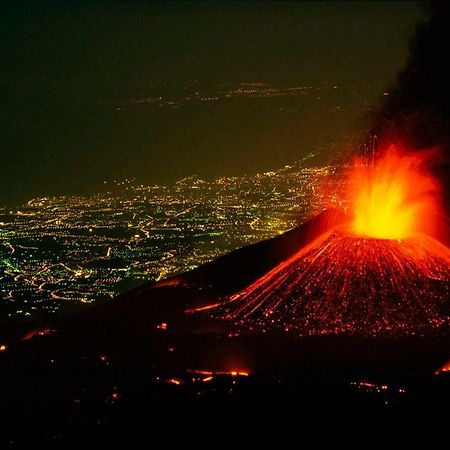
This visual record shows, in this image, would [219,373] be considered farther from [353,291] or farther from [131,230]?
[131,230]

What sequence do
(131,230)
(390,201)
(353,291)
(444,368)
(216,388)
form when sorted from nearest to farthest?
(216,388), (444,368), (353,291), (390,201), (131,230)

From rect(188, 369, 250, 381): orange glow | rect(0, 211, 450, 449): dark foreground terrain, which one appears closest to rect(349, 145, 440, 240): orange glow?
rect(0, 211, 450, 449): dark foreground terrain

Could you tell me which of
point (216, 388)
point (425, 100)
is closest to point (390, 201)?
point (425, 100)

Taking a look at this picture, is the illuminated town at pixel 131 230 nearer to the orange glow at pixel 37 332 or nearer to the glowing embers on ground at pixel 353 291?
the orange glow at pixel 37 332

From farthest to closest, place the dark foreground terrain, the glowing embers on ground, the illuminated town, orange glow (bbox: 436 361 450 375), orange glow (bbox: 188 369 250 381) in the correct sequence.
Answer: the illuminated town
the glowing embers on ground
orange glow (bbox: 188 369 250 381)
orange glow (bbox: 436 361 450 375)
the dark foreground terrain

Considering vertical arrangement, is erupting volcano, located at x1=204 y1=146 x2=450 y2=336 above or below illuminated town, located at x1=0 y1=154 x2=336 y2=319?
below

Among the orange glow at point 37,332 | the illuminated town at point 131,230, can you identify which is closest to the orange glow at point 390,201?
the orange glow at point 37,332

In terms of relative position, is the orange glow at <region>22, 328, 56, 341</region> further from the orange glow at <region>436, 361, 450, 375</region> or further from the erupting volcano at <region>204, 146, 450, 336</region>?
the orange glow at <region>436, 361, 450, 375</region>

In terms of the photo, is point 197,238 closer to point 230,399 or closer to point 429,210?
point 429,210
